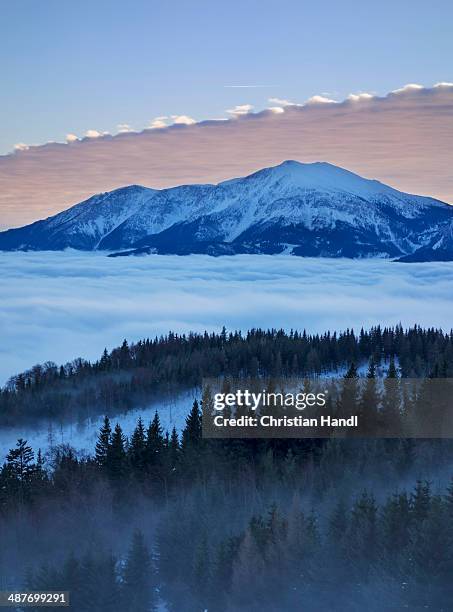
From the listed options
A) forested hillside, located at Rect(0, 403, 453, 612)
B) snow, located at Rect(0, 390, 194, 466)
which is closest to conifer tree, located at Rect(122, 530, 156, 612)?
forested hillside, located at Rect(0, 403, 453, 612)

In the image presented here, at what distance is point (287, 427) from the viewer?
64750 mm

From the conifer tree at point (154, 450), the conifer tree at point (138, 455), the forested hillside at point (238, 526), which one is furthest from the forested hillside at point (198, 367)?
the conifer tree at point (154, 450)

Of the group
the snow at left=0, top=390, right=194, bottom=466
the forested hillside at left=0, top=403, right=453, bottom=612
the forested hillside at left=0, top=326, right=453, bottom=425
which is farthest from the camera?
the forested hillside at left=0, top=326, right=453, bottom=425

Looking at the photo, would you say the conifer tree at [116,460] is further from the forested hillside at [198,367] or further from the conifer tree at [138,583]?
the forested hillside at [198,367]

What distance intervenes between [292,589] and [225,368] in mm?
96661

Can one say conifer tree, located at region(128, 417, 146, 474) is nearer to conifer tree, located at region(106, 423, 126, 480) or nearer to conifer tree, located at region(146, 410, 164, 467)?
conifer tree, located at region(146, 410, 164, 467)

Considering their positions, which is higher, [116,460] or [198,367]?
[198,367]

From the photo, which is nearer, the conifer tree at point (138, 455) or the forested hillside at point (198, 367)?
the conifer tree at point (138, 455)

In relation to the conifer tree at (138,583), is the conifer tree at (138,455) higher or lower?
higher

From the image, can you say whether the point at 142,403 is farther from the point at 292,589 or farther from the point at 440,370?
the point at 292,589

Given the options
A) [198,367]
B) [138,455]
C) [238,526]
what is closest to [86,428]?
[198,367]

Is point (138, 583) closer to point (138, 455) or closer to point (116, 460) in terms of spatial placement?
point (116, 460)

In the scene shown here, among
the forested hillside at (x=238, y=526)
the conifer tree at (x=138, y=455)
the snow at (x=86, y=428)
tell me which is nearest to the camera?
the forested hillside at (x=238, y=526)

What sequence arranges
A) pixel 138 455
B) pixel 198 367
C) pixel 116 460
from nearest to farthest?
pixel 116 460, pixel 138 455, pixel 198 367
